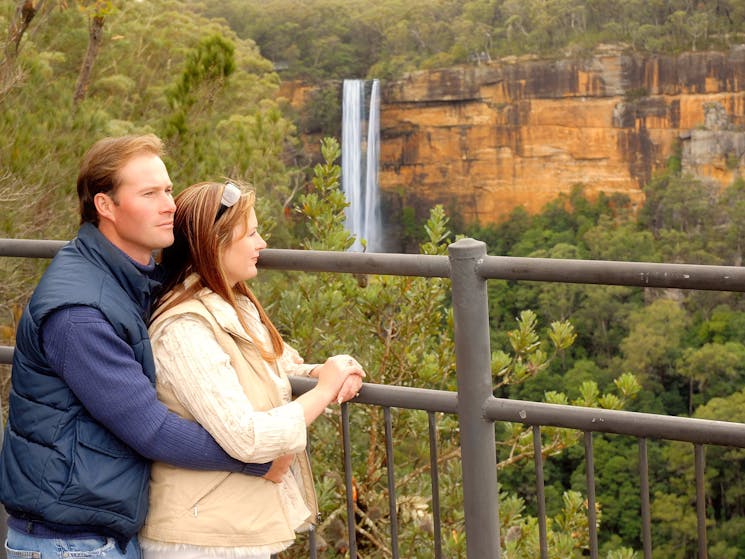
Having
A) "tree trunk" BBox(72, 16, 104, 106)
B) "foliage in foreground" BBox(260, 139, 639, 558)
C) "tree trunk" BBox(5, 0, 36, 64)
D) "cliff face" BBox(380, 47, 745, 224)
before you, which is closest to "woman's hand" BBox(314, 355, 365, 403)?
"foliage in foreground" BBox(260, 139, 639, 558)

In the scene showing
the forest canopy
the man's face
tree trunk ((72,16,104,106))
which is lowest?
the man's face

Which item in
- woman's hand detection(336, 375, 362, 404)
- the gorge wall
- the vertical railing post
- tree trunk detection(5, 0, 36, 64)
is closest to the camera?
the vertical railing post

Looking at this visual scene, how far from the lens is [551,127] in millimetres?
52812

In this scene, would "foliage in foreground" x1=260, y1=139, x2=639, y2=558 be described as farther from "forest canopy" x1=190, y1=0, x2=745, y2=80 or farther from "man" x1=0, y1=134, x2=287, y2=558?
"forest canopy" x1=190, y1=0, x2=745, y2=80

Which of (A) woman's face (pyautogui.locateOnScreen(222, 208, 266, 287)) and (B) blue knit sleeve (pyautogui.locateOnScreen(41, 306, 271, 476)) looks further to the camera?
(A) woman's face (pyautogui.locateOnScreen(222, 208, 266, 287))

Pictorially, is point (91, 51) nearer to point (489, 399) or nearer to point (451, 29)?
point (489, 399)

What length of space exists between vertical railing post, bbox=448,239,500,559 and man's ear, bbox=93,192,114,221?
59 centimetres

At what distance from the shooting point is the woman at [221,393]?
167 centimetres

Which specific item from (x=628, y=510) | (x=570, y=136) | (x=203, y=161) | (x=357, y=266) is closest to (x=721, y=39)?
(x=570, y=136)

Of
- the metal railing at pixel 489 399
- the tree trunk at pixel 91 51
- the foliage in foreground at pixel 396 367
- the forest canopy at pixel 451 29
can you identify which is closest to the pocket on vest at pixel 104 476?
the metal railing at pixel 489 399

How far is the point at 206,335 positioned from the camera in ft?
5.61

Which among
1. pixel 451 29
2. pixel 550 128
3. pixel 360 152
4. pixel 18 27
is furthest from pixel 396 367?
pixel 451 29

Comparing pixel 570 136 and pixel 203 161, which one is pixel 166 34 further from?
pixel 570 136

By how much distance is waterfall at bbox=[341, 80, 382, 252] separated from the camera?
55656mm
